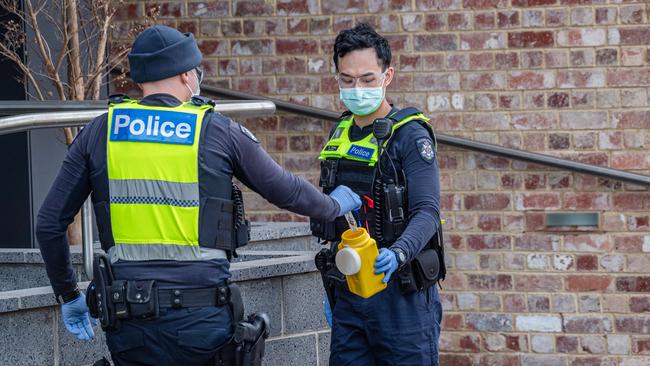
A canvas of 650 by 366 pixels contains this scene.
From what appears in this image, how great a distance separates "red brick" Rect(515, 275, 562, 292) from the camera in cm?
741

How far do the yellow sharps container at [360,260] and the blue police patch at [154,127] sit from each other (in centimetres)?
72

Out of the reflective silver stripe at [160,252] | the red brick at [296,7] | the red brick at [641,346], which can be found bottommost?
the red brick at [641,346]

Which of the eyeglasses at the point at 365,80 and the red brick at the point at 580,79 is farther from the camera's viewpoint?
the red brick at the point at 580,79

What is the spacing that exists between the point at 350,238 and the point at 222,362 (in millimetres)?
641

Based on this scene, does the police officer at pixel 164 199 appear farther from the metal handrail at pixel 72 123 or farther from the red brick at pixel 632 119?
the red brick at pixel 632 119

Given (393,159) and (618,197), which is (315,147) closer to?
(618,197)

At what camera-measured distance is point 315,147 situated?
7.64m

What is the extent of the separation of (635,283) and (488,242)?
89cm

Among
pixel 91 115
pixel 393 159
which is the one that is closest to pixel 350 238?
pixel 393 159

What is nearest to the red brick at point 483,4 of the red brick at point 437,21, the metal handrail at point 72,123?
the red brick at point 437,21

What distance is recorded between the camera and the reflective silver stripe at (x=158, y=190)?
3482mm

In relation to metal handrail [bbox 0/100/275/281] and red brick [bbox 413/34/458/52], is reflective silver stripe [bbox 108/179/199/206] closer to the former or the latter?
metal handrail [bbox 0/100/275/281]

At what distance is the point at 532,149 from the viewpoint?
24.3ft

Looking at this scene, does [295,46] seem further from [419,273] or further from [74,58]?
[419,273]
